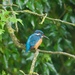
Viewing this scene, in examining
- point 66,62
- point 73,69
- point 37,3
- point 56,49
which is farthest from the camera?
point 73,69

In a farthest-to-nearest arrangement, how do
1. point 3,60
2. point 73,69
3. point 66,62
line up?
point 73,69, point 66,62, point 3,60

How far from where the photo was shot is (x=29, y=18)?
14.2 ft

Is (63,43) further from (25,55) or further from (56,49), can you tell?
(25,55)

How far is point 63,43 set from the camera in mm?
4633

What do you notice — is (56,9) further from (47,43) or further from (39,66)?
(39,66)

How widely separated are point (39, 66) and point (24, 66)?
1.20 ft

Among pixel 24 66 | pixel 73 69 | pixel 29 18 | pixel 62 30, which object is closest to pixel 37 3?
pixel 29 18

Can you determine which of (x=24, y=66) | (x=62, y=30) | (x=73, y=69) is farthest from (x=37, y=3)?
(x=73, y=69)

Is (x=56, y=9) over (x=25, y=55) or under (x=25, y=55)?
over

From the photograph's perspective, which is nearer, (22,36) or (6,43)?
(6,43)

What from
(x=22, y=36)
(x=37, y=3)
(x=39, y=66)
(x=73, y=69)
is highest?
(x=37, y=3)

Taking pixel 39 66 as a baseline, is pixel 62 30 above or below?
above

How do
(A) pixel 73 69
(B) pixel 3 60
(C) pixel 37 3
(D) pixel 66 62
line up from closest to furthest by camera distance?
(C) pixel 37 3
(B) pixel 3 60
(D) pixel 66 62
(A) pixel 73 69

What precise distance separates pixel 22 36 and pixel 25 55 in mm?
265
